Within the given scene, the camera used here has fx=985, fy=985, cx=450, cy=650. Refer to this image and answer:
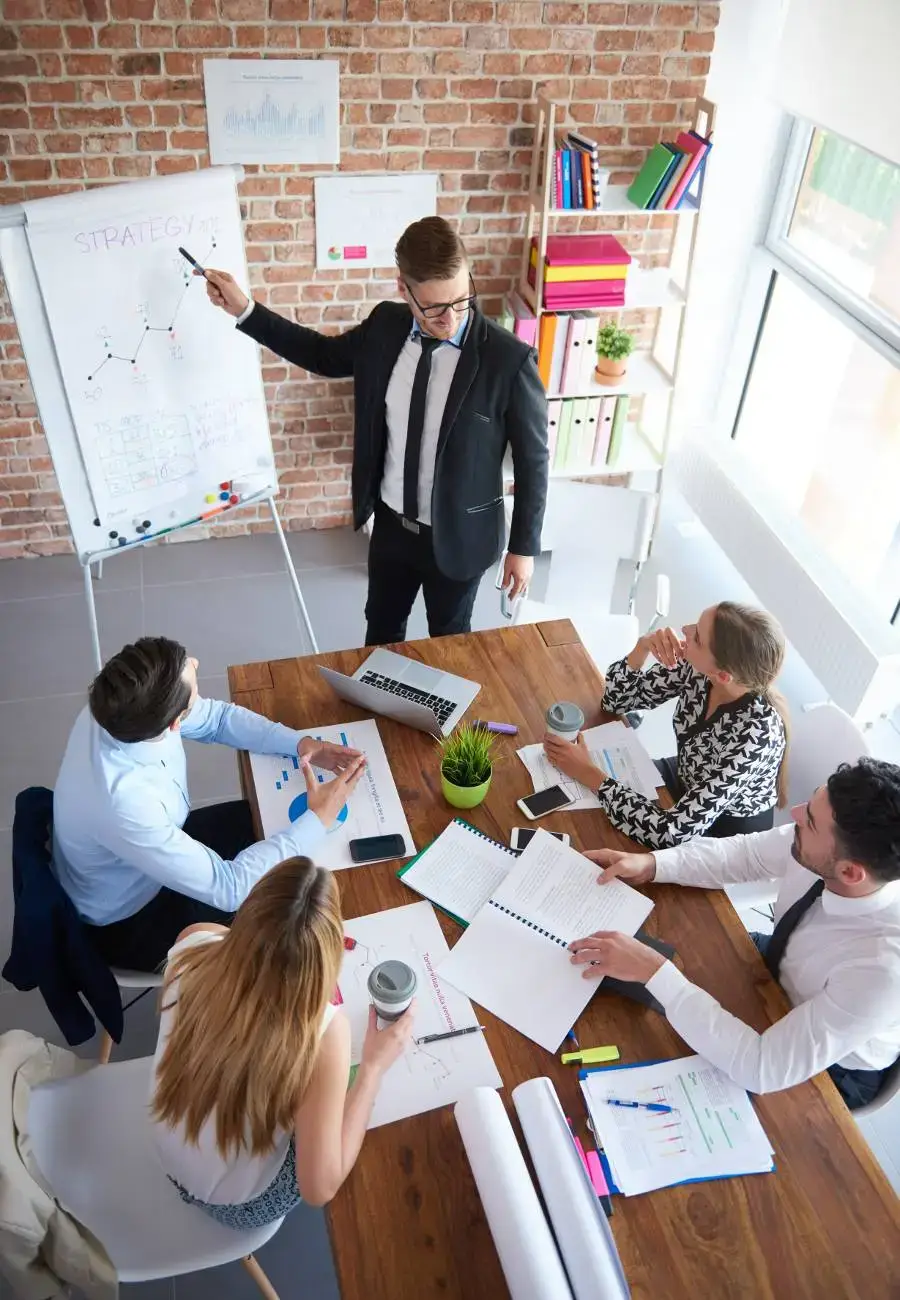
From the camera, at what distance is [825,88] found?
349 cm

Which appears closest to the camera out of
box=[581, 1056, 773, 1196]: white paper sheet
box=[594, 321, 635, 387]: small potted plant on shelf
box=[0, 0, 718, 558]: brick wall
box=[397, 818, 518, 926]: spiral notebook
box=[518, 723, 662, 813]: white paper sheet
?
box=[581, 1056, 773, 1196]: white paper sheet

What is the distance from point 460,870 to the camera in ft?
6.79

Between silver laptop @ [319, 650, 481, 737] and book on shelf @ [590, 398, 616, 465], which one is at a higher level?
silver laptop @ [319, 650, 481, 737]

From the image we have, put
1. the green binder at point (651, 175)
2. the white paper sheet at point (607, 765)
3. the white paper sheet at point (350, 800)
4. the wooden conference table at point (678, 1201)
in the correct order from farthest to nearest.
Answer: the green binder at point (651, 175), the white paper sheet at point (607, 765), the white paper sheet at point (350, 800), the wooden conference table at point (678, 1201)

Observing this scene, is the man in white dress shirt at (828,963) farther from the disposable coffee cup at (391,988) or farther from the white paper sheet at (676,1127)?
the disposable coffee cup at (391,988)

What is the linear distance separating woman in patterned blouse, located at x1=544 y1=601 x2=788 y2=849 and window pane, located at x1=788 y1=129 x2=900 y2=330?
1991 mm

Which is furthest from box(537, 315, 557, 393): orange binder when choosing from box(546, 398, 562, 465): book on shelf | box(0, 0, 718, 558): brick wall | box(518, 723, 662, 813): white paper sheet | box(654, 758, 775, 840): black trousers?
box(654, 758, 775, 840): black trousers

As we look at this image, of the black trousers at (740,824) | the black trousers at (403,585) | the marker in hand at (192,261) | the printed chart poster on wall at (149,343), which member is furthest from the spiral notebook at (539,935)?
the marker in hand at (192,261)

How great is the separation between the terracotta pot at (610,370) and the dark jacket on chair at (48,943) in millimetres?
2909

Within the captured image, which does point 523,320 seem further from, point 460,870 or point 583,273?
point 460,870

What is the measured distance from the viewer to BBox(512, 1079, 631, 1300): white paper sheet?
4.60 ft

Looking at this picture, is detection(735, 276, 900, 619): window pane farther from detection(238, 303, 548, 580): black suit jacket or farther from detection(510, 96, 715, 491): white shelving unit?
detection(238, 303, 548, 580): black suit jacket

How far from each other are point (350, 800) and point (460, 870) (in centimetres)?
31

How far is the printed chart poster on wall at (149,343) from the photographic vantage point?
2.70m
